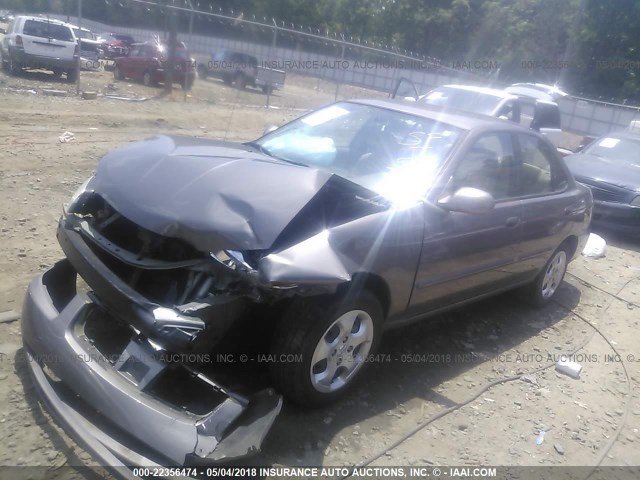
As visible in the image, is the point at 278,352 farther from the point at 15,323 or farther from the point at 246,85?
the point at 246,85

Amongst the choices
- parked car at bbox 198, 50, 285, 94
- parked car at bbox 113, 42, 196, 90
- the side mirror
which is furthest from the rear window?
the side mirror

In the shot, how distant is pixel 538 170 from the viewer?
15.3 ft

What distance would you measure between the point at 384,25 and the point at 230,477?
4402 cm

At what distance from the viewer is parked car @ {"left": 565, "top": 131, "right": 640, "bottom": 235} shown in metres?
7.86

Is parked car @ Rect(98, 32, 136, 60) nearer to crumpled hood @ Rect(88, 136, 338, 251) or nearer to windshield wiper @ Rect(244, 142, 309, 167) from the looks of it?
windshield wiper @ Rect(244, 142, 309, 167)

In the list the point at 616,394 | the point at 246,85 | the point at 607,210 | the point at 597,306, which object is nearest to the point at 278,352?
the point at 616,394

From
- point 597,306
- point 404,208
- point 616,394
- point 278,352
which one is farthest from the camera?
point 597,306

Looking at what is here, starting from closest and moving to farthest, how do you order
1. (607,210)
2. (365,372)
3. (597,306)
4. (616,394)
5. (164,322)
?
(164,322)
(365,372)
(616,394)
(597,306)
(607,210)

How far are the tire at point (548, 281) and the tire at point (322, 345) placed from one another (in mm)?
2345

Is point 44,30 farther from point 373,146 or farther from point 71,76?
point 373,146

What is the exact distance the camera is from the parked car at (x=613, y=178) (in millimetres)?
7859

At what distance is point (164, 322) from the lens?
7.99ft

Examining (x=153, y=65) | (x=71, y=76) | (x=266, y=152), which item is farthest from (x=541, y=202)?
(x=153, y=65)

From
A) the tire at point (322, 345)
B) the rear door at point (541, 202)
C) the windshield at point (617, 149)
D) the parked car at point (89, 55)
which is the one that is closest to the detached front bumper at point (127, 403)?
the tire at point (322, 345)
